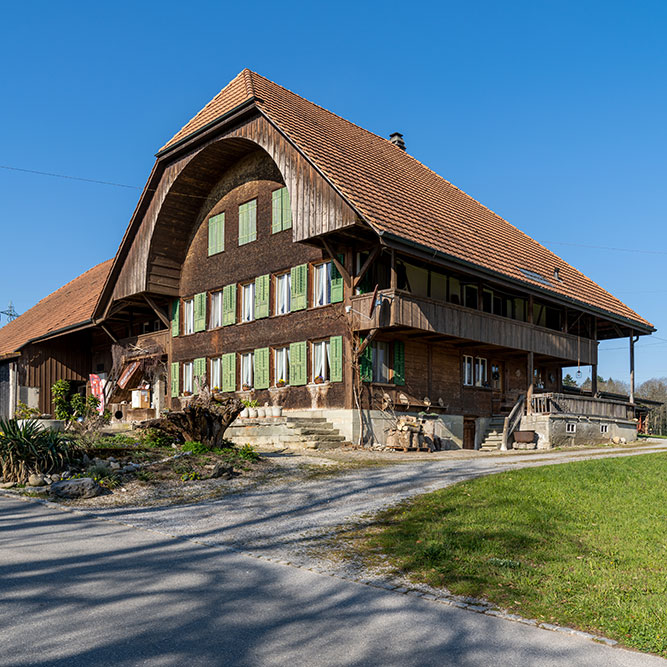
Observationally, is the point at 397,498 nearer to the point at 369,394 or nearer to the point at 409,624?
the point at 409,624

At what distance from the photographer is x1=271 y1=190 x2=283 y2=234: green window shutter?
25.7m

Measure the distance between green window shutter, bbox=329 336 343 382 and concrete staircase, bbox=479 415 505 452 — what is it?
21.3 ft

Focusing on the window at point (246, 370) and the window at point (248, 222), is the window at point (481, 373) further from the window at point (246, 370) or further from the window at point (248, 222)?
the window at point (248, 222)

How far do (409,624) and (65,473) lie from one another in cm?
919

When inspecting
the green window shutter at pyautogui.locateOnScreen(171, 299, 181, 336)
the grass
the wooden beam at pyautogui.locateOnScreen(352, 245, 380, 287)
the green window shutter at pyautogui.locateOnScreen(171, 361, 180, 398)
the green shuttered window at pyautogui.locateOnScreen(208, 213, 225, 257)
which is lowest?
the grass

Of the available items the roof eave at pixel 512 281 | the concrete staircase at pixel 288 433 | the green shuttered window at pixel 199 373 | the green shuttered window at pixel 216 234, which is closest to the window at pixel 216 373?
the green shuttered window at pixel 199 373

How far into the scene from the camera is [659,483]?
12.3 meters

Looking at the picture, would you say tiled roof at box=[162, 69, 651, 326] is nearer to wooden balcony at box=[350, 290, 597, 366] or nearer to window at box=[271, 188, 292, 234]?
wooden balcony at box=[350, 290, 597, 366]

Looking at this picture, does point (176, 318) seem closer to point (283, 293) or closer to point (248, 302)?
point (248, 302)

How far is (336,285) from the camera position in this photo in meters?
23.0

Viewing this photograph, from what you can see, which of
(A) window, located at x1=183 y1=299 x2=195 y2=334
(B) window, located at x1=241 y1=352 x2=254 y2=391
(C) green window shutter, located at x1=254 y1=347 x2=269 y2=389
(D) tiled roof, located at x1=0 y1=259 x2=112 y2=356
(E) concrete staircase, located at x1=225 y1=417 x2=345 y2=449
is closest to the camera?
(E) concrete staircase, located at x1=225 y1=417 x2=345 y2=449

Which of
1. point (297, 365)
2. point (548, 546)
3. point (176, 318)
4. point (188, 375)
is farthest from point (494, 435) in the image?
point (548, 546)

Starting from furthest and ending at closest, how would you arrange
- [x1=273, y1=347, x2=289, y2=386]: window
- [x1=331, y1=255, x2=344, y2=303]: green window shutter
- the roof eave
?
[x1=273, y1=347, x2=289, y2=386]: window < [x1=331, y1=255, x2=344, y2=303]: green window shutter < the roof eave

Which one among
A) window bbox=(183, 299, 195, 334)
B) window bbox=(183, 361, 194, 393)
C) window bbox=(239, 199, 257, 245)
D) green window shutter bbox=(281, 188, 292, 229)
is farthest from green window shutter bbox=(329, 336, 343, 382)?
window bbox=(183, 299, 195, 334)
